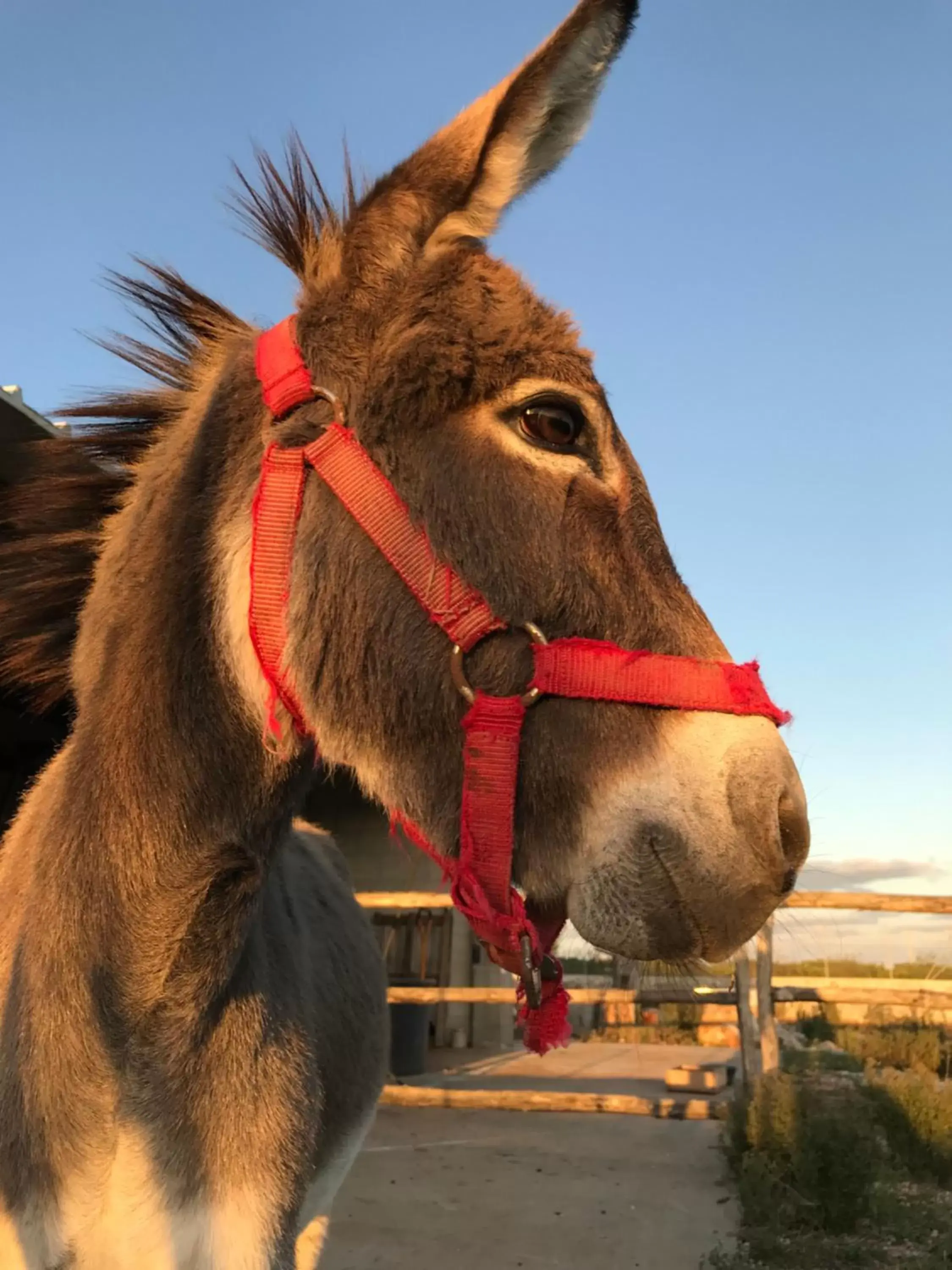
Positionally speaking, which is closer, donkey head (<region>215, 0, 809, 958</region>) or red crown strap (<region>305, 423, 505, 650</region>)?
donkey head (<region>215, 0, 809, 958</region>)

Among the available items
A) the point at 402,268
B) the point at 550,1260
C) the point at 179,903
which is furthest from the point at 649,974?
the point at 550,1260

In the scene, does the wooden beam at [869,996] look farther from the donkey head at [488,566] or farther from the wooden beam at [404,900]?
the donkey head at [488,566]

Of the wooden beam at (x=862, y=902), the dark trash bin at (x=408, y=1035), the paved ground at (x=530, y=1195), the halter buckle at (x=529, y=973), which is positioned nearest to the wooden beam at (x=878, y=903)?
the wooden beam at (x=862, y=902)

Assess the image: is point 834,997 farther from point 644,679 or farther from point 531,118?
point 531,118

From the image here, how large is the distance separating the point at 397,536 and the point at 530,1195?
17.6 ft

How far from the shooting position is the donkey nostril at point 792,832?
1.28 m

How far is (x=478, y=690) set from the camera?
140cm

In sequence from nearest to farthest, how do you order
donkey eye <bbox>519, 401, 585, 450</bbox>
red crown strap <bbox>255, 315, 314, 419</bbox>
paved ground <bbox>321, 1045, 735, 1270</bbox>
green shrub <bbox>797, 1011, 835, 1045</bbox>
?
donkey eye <bbox>519, 401, 585, 450</bbox>, red crown strap <bbox>255, 315, 314, 419</bbox>, paved ground <bbox>321, 1045, 735, 1270</bbox>, green shrub <bbox>797, 1011, 835, 1045</bbox>

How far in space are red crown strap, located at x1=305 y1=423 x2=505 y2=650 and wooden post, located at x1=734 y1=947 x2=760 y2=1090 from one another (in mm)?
6355

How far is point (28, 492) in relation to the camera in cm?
229

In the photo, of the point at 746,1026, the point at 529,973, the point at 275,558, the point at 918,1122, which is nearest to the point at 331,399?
the point at 275,558

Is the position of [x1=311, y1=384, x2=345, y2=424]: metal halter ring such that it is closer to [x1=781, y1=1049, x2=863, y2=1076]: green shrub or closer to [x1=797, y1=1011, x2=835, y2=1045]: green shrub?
[x1=781, y1=1049, x2=863, y2=1076]: green shrub

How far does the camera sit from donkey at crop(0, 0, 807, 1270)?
4.41 ft

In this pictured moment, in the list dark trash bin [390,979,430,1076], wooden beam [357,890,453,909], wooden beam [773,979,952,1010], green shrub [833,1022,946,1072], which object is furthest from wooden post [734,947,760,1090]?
dark trash bin [390,979,430,1076]
